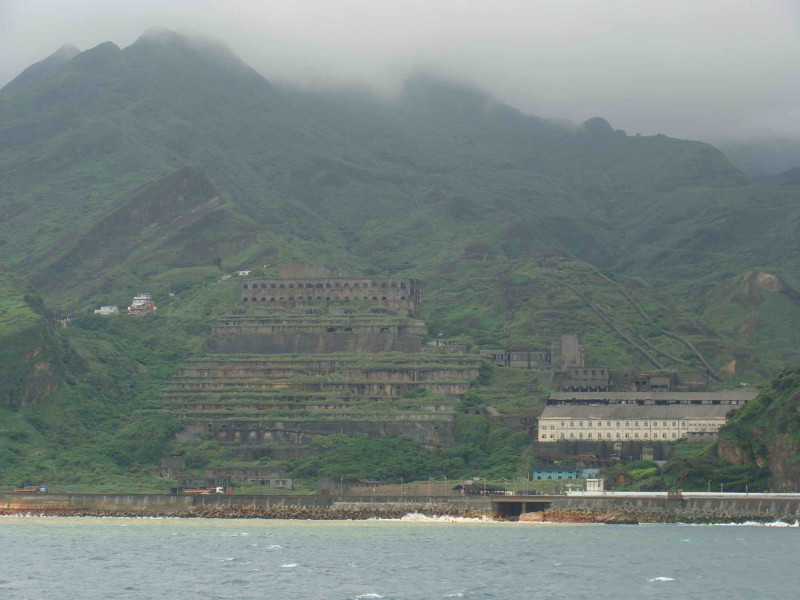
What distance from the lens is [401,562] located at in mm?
99625

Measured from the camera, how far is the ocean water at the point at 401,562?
87375mm

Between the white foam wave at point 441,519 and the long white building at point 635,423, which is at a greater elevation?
the long white building at point 635,423

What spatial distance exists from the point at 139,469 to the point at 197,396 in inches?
697

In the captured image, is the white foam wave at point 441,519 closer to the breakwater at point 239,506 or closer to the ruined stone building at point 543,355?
the breakwater at point 239,506

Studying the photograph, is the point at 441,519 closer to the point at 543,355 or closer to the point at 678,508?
the point at 678,508

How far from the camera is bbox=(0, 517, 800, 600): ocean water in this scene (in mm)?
87375

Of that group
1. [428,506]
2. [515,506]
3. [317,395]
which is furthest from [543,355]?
[515,506]

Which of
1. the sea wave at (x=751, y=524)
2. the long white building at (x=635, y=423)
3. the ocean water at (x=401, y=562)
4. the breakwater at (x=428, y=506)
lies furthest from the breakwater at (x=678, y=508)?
the long white building at (x=635, y=423)

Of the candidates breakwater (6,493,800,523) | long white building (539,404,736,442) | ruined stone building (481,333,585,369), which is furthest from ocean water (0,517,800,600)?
ruined stone building (481,333,585,369)

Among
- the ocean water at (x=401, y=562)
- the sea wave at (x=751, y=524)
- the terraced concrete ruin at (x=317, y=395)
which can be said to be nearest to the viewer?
the ocean water at (x=401, y=562)

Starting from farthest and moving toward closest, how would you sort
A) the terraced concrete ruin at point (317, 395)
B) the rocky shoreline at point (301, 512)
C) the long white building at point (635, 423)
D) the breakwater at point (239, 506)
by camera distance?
the terraced concrete ruin at point (317, 395), the long white building at point (635, 423), the breakwater at point (239, 506), the rocky shoreline at point (301, 512)

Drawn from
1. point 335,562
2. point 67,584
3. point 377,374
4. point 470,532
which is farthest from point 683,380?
point 67,584

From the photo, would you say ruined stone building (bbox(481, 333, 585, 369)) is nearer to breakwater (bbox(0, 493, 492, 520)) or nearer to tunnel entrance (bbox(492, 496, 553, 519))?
breakwater (bbox(0, 493, 492, 520))

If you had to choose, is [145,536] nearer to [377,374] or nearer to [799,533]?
[799,533]
